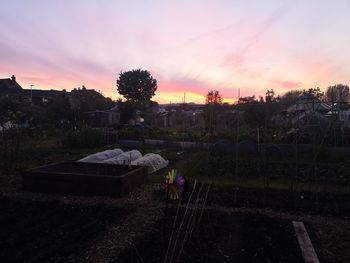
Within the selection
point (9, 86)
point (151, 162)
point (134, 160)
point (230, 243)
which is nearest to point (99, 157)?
point (134, 160)

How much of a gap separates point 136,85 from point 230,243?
53.0m

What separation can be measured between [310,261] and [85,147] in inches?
469

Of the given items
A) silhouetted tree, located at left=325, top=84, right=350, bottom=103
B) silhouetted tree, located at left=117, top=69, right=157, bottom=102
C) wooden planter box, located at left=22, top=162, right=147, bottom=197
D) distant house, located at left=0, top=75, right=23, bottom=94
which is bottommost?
wooden planter box, located at left=22, top=162, right=147, bottom=197

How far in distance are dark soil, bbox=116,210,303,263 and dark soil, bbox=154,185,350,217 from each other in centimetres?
73

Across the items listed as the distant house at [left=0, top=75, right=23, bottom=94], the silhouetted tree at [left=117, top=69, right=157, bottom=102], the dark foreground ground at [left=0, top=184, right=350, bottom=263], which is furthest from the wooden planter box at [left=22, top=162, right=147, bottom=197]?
the silhouetted tree at [left=117, top=69, right=157, bottom=102]

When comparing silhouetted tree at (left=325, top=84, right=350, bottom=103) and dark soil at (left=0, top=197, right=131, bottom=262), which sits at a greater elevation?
silhouetted tree at (left=325, top=84, right=350, bottom=103)

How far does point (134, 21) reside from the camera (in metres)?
8.60

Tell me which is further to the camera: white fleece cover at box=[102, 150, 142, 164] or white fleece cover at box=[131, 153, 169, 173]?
white fleece cover at box=[131, 153, 169, 173]

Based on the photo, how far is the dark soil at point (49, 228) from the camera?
3.48m

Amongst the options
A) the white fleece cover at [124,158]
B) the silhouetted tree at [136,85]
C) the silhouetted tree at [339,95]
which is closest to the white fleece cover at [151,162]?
the white fleece cover at [124,158]

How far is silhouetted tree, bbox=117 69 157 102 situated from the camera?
182ft

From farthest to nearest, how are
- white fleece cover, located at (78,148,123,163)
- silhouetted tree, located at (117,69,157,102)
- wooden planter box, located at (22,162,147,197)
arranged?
silhouetted tree, located at (117,69,157,102) → white fleece cover, located at (78,148,123,163) → wooden planter box, located at (22,162,147,197)

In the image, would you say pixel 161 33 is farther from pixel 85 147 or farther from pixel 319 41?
pixel 85 147

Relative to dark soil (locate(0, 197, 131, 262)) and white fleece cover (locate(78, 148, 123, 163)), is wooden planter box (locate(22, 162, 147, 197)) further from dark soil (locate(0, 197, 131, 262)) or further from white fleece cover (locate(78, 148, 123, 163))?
white fleece cover (locate(78, 148, 123, 163))
